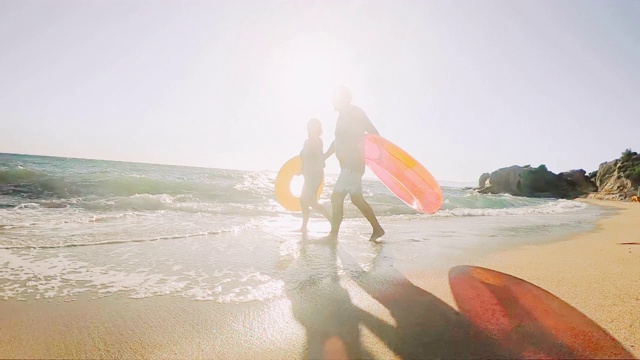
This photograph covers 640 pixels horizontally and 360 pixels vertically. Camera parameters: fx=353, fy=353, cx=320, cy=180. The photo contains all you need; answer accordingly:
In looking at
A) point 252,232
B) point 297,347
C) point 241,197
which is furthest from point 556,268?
point 241,197

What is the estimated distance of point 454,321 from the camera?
197 centimetres

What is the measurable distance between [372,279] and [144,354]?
1834mm

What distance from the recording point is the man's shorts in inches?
194

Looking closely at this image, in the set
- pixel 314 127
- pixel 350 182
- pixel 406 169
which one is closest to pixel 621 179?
pixel 406 169

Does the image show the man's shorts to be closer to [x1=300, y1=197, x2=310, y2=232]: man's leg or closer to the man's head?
the man's head

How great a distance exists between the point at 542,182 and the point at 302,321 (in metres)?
60.5

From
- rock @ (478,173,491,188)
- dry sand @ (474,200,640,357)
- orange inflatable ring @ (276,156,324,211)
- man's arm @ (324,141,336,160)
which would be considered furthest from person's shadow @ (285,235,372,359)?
rock @ (478,173,491,188)

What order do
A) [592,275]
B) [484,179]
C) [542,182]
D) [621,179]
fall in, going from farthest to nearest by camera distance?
[484,179], [542,182], [621,179], [592,275]

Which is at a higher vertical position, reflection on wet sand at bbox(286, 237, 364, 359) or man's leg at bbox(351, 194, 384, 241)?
man's leg at bbox(351, 194, 384, 241)

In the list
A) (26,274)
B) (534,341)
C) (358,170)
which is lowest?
(26,274)

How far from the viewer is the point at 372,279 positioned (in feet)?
9.71

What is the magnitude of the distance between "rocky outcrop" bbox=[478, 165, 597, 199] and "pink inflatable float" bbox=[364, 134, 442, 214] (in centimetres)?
5408

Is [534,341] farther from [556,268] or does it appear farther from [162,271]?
[162,271]

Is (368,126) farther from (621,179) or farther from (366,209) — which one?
(621,179)
